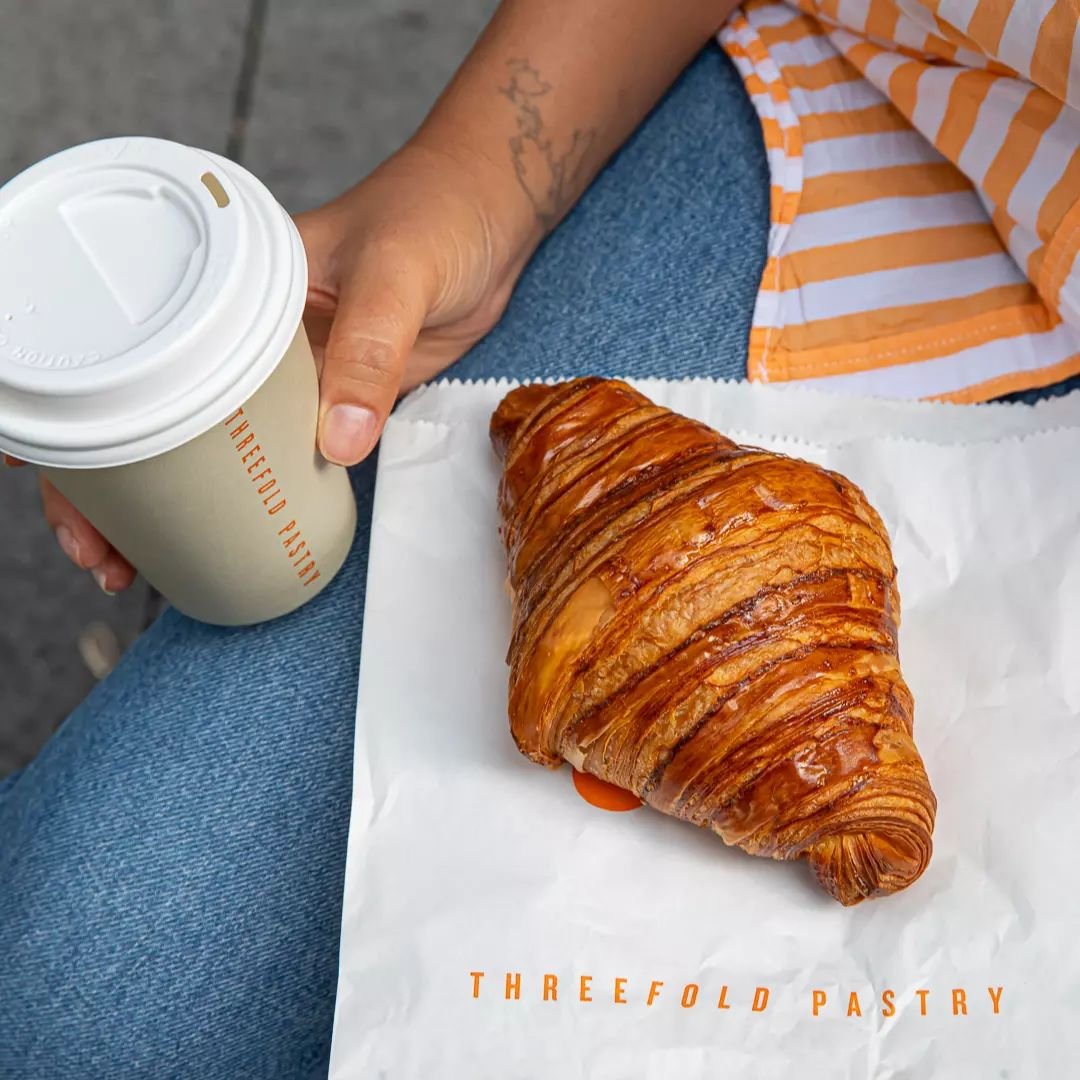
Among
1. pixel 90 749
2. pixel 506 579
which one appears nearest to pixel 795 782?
pixel 506 579

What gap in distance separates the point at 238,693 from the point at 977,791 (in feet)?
2.04

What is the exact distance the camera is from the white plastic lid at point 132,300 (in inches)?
27.0

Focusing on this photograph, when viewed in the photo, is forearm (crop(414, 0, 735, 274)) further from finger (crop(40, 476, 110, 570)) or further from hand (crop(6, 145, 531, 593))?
finger (crop(40, 476, 110, 570))

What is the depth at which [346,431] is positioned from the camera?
3.00 feet

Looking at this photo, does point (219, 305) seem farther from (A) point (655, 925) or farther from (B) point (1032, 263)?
(B) point (1032, 263)

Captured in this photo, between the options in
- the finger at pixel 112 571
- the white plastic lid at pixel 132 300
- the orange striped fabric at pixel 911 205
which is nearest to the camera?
the white plastic lid at pixel 132 300

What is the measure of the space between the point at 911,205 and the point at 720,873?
671 mm

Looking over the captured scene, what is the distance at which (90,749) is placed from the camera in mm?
1050

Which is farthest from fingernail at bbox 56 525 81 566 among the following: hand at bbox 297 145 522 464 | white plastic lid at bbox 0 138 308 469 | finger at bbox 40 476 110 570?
white plastic lid at bbox 0 138 308 469

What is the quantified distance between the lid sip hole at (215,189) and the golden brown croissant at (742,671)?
0.34 metres

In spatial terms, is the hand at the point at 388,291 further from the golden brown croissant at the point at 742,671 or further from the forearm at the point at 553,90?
the golden brown croissant at the point at 742,671

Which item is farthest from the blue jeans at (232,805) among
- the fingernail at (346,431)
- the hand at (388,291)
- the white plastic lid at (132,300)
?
the white plastic lid at (132,300)

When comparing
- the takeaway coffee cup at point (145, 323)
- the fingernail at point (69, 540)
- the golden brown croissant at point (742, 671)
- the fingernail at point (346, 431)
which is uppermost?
the takeaway coffee cup at point (145, 323)

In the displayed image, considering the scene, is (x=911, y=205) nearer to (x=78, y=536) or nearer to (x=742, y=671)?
(x=742, y=671)
